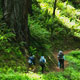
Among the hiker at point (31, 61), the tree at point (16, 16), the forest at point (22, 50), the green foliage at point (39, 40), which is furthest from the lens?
the green foliage at point (39, 40)

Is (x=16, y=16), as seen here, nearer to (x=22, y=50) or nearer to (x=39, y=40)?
(x=22, y=50)

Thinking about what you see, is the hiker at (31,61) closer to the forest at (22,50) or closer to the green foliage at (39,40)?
the forest at (22,50)

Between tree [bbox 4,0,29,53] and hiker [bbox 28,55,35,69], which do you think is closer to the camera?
hiker [bbox 28,55,35,69]

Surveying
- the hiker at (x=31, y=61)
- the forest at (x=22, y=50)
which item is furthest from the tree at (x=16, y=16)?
the hiker at (x=31, y=61)

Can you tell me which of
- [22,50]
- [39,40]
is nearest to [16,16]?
[22,50]

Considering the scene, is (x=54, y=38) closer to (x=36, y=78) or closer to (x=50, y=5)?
(x=50, y=5)

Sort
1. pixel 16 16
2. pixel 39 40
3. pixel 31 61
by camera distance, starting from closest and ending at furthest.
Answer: pixel 31 61
pixel 16 16
pixel 39 40

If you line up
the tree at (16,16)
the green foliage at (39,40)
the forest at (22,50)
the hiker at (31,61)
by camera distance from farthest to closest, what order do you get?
the green foliage at (39,40)
the tree at (16,16)
the hiker at (31,61)
the forest at (22,50)

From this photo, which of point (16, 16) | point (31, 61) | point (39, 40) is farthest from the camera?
point (39, 40)

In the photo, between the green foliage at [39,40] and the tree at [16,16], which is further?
the green foliage at [39,40]

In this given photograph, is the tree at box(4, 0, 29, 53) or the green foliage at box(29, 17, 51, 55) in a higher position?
the tree at box(4, 0, 29, 53)

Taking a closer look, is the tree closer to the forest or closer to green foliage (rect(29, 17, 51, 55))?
the forest

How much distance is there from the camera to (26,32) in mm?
7949

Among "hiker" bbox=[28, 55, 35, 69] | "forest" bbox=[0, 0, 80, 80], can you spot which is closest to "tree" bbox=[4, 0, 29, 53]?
"forest" bbox=[0, 0, 80, 80]
